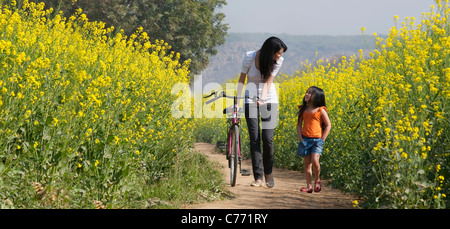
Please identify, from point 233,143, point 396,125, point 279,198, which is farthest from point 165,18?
point 396,125

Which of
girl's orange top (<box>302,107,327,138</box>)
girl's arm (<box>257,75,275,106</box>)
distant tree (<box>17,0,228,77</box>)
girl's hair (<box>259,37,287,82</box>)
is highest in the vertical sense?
distant tree (<box>17,0,228,77</box>)

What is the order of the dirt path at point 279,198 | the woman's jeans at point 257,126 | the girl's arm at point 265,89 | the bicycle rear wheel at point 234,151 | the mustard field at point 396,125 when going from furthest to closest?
the bicycle rear wheel at point 234,151 → the woman's jeans at point 257,126 → the girl's arm at point 265,89 → the dirt path at point 279,198 → the mustard field at point 396,125

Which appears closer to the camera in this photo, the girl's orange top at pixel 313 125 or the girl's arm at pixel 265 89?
the girl's orange top at pixel 313 125

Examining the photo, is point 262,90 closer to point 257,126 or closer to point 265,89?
point 265,89

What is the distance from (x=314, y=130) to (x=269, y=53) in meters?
1.05

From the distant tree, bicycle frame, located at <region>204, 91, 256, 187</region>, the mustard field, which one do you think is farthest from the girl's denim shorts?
the distant tree

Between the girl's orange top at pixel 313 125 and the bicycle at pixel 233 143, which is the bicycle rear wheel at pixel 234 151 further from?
the girl's orange top at pixel 313 125

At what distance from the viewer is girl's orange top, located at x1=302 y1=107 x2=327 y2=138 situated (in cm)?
654

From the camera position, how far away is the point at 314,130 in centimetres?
654

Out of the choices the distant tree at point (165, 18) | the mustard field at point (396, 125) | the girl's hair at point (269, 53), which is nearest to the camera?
the mustard field at point (396, 125)

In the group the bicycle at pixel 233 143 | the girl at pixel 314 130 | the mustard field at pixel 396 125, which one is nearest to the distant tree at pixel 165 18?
the mustard field at pixel 396 125

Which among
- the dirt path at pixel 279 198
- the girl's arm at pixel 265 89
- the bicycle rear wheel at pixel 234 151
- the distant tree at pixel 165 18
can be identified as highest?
the distant tree at pixel 165 18

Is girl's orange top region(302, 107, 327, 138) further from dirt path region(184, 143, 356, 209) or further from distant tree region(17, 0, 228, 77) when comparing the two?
distant tree region(17, 0, 228, 77)

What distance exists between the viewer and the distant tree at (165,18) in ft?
83.0
